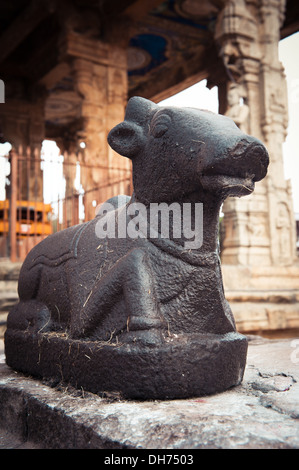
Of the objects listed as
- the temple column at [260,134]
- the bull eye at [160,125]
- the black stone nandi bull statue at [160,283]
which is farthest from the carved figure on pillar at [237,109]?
the bull eye at [160,125]

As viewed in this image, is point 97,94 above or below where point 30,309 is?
above

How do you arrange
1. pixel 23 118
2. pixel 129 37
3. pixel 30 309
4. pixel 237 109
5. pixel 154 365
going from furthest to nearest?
pixel 23 118
pixel 129 37
pixel 237 109
pixel 30 309
pixel 154 365

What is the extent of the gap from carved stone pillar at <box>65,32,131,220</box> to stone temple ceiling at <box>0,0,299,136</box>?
29 centimetres

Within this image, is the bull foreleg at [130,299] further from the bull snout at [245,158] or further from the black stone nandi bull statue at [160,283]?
the bull snout at [245,158]

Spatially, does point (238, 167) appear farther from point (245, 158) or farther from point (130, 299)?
point (130, 299)

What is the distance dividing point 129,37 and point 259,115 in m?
3.91

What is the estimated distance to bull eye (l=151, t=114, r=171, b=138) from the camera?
1916mm

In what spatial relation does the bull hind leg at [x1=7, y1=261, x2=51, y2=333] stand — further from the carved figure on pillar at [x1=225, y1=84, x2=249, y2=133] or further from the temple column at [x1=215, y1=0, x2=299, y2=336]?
the carved figure on pillar at [x1=225, y1=84, x2=249, y2=133]

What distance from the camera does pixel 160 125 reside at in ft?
6.31

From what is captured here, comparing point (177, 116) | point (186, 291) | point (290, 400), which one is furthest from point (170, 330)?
point (177, 116)

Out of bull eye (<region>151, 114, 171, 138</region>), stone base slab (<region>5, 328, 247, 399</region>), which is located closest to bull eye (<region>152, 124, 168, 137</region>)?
bull eye (<region>151, 114, 171, 138</region>)

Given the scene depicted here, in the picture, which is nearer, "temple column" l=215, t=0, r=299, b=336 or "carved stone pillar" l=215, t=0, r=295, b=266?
"temple column" l=215, t=0, r=299, b=336

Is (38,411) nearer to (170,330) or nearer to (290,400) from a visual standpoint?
(170,330)

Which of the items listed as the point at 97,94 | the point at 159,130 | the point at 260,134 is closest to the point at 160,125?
the point at 159,130
